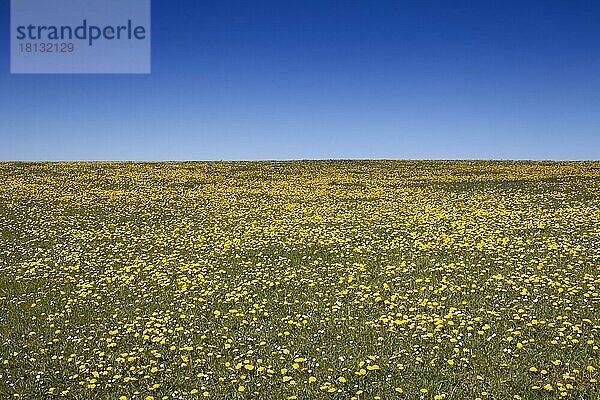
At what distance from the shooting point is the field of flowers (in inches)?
373

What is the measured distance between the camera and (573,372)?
30.4 ft

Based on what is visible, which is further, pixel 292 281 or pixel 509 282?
pixel 292 281

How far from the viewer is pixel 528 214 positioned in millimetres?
23875

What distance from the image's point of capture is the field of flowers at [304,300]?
9484mm

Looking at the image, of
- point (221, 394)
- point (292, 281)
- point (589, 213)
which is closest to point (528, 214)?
point (589, 213)

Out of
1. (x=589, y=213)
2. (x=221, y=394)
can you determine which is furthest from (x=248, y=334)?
(x=589, y=213)

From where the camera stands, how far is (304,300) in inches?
538

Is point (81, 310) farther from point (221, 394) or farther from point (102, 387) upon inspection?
point (221, 394)

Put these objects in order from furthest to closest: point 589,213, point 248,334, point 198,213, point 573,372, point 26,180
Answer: point 26,180 < point 198,213 < point 589,213 < point 248,334 < point 573,372

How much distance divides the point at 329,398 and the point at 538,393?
147 inches

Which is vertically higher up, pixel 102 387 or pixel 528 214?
pixel 528 214

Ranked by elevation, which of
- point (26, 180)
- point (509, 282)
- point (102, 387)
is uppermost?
point (26, 180)

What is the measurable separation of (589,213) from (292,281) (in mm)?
16744

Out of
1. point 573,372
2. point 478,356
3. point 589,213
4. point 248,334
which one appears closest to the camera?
point 573,372
